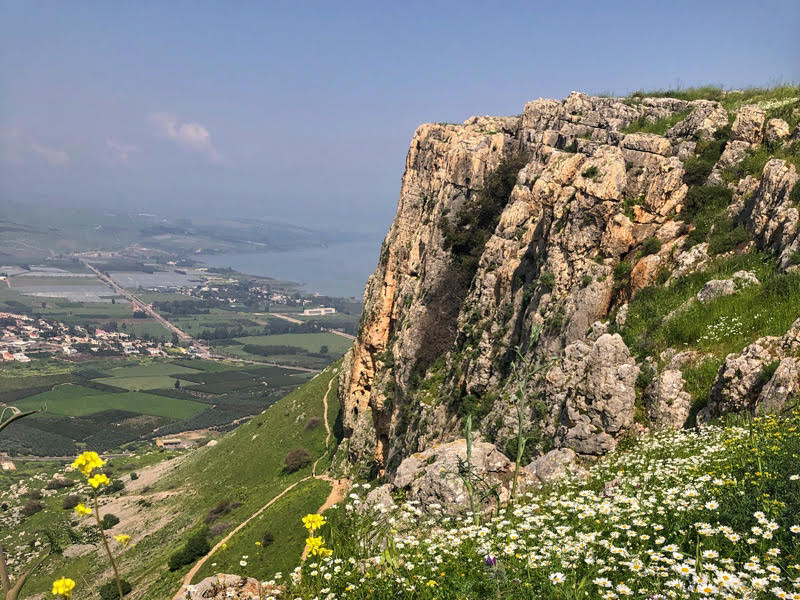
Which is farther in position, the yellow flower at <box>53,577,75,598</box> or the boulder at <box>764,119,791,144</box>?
the boulder at <box>764,119,791,144</box>

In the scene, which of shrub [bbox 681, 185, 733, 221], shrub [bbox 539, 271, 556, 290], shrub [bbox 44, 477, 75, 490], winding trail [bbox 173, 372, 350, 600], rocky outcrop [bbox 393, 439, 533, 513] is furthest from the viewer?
shrub [bbox 44, 477, 75, 490]

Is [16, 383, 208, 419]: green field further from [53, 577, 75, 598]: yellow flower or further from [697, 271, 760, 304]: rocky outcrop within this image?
[53, 577, 75, 598]: yellow flower

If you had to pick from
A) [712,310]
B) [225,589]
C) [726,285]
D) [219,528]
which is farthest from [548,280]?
[219,528]

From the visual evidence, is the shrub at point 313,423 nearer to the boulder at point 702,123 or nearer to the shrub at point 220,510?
the shrub at point 220,510

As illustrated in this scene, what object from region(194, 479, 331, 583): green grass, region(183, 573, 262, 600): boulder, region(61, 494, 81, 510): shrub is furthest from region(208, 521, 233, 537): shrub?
region(183, 573, 262, 600): boulder

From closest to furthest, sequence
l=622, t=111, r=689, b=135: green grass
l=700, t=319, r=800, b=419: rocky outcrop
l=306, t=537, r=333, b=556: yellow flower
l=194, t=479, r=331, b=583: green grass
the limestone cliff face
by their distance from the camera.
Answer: l=306, t=537, r=333, b=556: yellow flower < l=700, t=319, r=800, b=419: rocky outcrop < the limestone cliff face < l=622, t=111, r=689, b=135: green grass < l=194, t=479, r=331, b=583: green grass

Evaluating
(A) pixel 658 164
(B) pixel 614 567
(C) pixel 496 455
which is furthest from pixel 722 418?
(A) pixel 658 164

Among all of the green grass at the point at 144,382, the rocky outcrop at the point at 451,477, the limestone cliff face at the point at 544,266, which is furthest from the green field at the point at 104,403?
the rocky outcrop at the point at 451,477

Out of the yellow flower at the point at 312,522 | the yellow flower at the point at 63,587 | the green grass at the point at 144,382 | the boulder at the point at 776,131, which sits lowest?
the green grass at the point at 144,382
